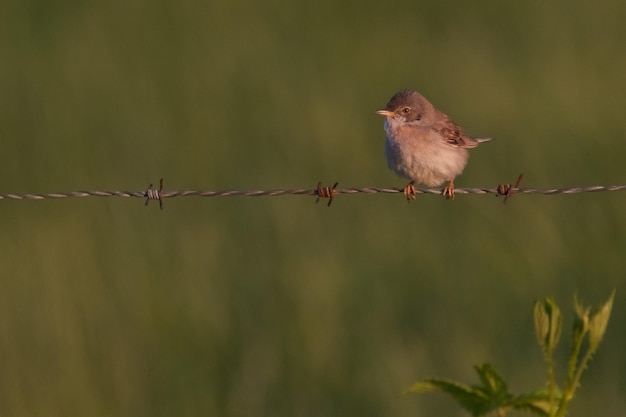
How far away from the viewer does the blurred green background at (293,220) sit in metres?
8.73

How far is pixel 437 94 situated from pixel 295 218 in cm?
308

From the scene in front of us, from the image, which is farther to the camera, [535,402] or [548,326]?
[535,402]

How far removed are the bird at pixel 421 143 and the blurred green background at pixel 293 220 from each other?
1.38 metres

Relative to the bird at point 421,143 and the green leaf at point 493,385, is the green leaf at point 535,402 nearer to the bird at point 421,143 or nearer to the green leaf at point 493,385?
the green leaf at point 493,385

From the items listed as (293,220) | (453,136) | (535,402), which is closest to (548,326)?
(535,402)

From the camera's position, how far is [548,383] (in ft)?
13.6

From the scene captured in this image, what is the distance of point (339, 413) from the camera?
27.9 ft

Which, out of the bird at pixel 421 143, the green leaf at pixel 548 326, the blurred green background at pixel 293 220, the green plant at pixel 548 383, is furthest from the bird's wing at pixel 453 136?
the green leaf at pixel 548 326

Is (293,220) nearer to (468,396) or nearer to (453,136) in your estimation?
(453,136)

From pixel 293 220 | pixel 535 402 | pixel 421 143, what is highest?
pixel 421 143

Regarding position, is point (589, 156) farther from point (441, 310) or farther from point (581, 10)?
point (581, 10)

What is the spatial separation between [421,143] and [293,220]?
2614mm

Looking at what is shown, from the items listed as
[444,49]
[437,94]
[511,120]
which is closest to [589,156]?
[511,120]

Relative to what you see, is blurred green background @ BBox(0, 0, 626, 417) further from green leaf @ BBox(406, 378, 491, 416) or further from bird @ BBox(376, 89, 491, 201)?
green leaf @ BBox(406, 378, 491, 416)
